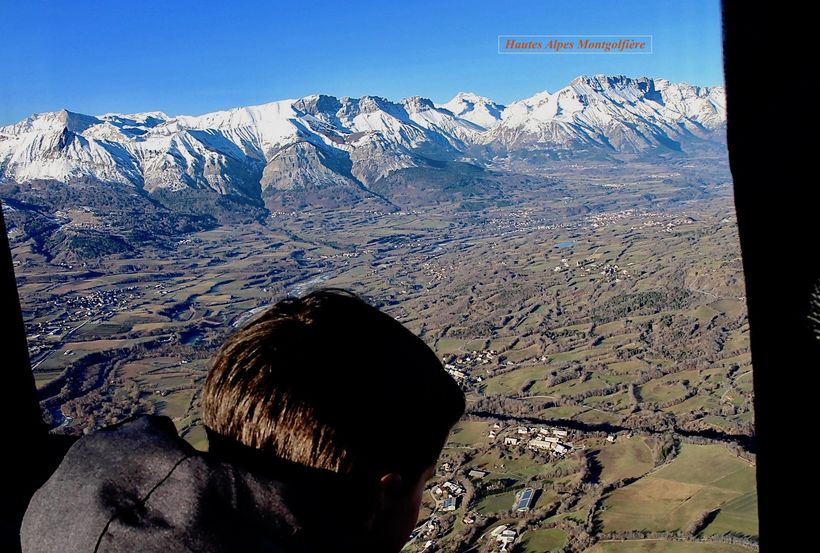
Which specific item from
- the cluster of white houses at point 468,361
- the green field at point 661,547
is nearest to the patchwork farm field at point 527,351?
the green field at point 661,547

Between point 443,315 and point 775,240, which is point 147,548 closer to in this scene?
point 775,240

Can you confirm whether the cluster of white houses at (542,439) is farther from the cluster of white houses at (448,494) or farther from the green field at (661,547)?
the green field at (661,547)

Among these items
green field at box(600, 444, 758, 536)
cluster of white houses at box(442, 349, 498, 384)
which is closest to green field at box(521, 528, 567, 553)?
green field at box(600, 444, 758, 536)

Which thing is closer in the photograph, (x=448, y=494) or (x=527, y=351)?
(x=448, y=494)

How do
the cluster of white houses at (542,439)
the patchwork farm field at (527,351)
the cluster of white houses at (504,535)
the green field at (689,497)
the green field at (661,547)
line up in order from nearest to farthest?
1. the green field at (661,547)
2. the cluster of white houses at (504,535)
3. the green field at (689,497)
4. the patchwork farm field at (527,351)
5. the cluster of white houses at (542,439)

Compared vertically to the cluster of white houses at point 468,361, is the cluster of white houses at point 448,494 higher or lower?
lower

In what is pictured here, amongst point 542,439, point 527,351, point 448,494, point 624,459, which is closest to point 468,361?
point 527,351

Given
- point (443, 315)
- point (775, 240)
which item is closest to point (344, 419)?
point (775, 240)

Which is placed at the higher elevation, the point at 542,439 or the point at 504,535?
the point at 504,535

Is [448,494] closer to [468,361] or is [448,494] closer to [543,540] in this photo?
[543,540]

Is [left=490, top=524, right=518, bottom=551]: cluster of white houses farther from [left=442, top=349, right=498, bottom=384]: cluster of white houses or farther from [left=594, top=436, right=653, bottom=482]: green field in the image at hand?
[left=442, top=349, right=498, bottom=384]: cluster of white houses
